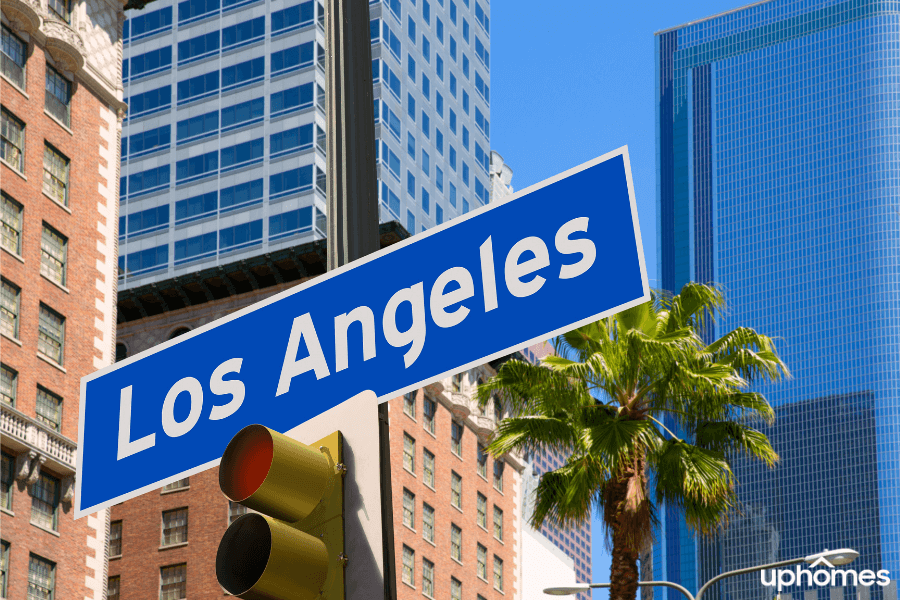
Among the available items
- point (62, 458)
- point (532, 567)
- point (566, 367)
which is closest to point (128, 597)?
point (62, 458)

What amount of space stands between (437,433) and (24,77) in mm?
32723

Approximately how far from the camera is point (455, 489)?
74.4 meters

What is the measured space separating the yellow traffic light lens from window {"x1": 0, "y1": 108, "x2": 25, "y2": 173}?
46.0 metres

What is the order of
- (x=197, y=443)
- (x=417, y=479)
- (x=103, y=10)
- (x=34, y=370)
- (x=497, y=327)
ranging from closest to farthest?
1. (x=497, y=327)
2. (x=197, y=443)
3. (x=34, y=370)
4. (x=103, y=10)
5. (x=417, y=479)

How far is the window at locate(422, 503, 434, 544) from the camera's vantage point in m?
69.7

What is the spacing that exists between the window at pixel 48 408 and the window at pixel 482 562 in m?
33.7

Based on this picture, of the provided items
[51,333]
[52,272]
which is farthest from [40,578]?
[52,272]

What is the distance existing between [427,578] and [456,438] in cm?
1004

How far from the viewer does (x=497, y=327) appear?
4.26m

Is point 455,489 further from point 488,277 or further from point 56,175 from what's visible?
point 488,277

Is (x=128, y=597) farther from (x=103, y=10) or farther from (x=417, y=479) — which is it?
(x=103, y=10)

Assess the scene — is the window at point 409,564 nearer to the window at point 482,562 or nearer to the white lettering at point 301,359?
the window at point 482,562

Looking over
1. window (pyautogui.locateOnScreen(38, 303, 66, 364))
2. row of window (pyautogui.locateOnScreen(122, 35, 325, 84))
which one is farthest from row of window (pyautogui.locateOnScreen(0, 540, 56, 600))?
row of window (pyautogui.locateOnScreen(122, 35, 325, 84))

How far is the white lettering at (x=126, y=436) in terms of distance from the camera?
15.6ft
